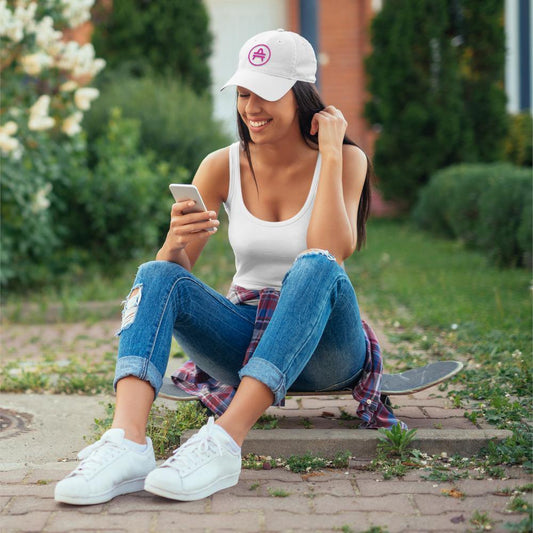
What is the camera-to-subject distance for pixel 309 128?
136 inches

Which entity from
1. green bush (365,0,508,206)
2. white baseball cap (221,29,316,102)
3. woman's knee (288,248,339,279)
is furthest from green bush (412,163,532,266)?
woman's knee (288,248,339,279)

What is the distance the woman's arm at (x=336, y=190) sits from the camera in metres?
3.19

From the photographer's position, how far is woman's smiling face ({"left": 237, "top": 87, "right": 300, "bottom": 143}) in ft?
10.6

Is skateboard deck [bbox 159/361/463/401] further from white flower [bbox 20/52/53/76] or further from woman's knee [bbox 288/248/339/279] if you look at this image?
white flower [bbox 20/52/53/76]

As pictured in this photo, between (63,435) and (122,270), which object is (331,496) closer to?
(63,435)

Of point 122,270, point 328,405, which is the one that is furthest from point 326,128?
point 122,270

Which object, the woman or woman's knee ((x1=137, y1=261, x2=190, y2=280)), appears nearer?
the woman

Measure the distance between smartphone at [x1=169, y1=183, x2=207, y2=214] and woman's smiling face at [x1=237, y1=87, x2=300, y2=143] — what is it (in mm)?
370

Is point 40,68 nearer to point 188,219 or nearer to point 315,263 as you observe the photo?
point 188,219

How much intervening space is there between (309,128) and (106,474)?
60.6 inches

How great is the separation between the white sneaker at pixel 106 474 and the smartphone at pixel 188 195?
822 mm

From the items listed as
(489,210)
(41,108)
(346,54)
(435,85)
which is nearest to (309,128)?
(41,108)

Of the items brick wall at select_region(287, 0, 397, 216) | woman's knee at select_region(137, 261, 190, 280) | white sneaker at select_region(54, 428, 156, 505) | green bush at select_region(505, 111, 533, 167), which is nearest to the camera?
white sneaker at select_region(54, 428, 156, 505)

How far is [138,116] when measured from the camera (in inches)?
398
